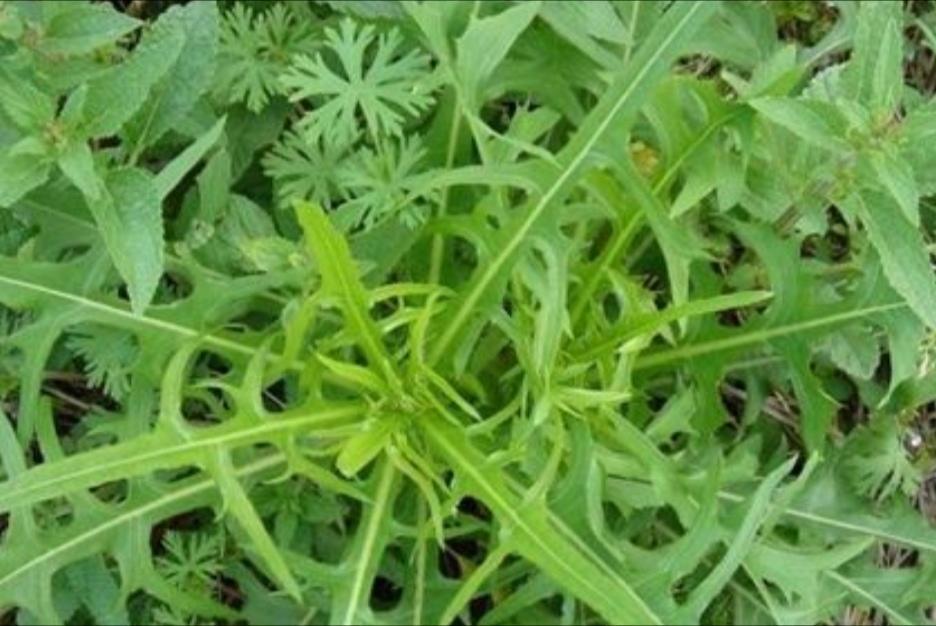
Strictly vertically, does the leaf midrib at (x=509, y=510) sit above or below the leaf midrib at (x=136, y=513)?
above

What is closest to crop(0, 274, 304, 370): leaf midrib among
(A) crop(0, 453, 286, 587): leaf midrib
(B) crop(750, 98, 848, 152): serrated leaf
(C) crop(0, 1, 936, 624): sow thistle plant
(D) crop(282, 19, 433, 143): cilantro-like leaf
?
(C) crop(0, 1, 936, 624): sow thistle plant

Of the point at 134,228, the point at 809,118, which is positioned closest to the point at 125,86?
the point at 134,228

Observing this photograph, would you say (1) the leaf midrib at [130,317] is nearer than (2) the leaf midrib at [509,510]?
No

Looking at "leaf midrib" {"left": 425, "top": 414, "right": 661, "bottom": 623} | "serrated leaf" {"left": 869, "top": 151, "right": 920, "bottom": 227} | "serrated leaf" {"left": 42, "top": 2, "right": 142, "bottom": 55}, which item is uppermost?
"serrated leaf" {"left": 42, "top": 2, "right": 142, "bottom": 55}

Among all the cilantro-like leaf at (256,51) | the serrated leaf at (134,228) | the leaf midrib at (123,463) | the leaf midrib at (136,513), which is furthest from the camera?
the cilantro-like leaf at (256,51)

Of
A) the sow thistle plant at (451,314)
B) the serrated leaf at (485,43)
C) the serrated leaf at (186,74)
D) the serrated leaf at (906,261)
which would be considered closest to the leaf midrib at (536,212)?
the sow thistle plant at (451,314)

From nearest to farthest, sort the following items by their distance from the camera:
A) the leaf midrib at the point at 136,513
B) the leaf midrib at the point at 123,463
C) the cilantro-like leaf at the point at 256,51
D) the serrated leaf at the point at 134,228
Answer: the leaf midrib at the point at 123,463 → the serrated leaf at the point at 134,228 → the leaf midrib at the point at 136,513 → the cilantro-like leaf at the point at 256,51

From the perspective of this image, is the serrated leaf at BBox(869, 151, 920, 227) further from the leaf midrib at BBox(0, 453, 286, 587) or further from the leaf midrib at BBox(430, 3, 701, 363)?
the leaf midrib at BBox(0, 453, 286, 587)

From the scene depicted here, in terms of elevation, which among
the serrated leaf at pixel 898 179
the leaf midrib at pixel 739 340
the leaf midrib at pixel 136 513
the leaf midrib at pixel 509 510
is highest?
the serrated leaf at pixel 898 179

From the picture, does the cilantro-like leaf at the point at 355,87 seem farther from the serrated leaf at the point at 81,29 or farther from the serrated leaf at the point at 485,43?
the serrated leaf at the point at 81,29

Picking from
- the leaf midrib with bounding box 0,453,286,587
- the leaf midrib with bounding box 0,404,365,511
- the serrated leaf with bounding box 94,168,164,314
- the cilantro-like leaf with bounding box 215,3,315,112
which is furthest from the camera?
the cilantro-like leaf with bounding box 215,3,315,112
